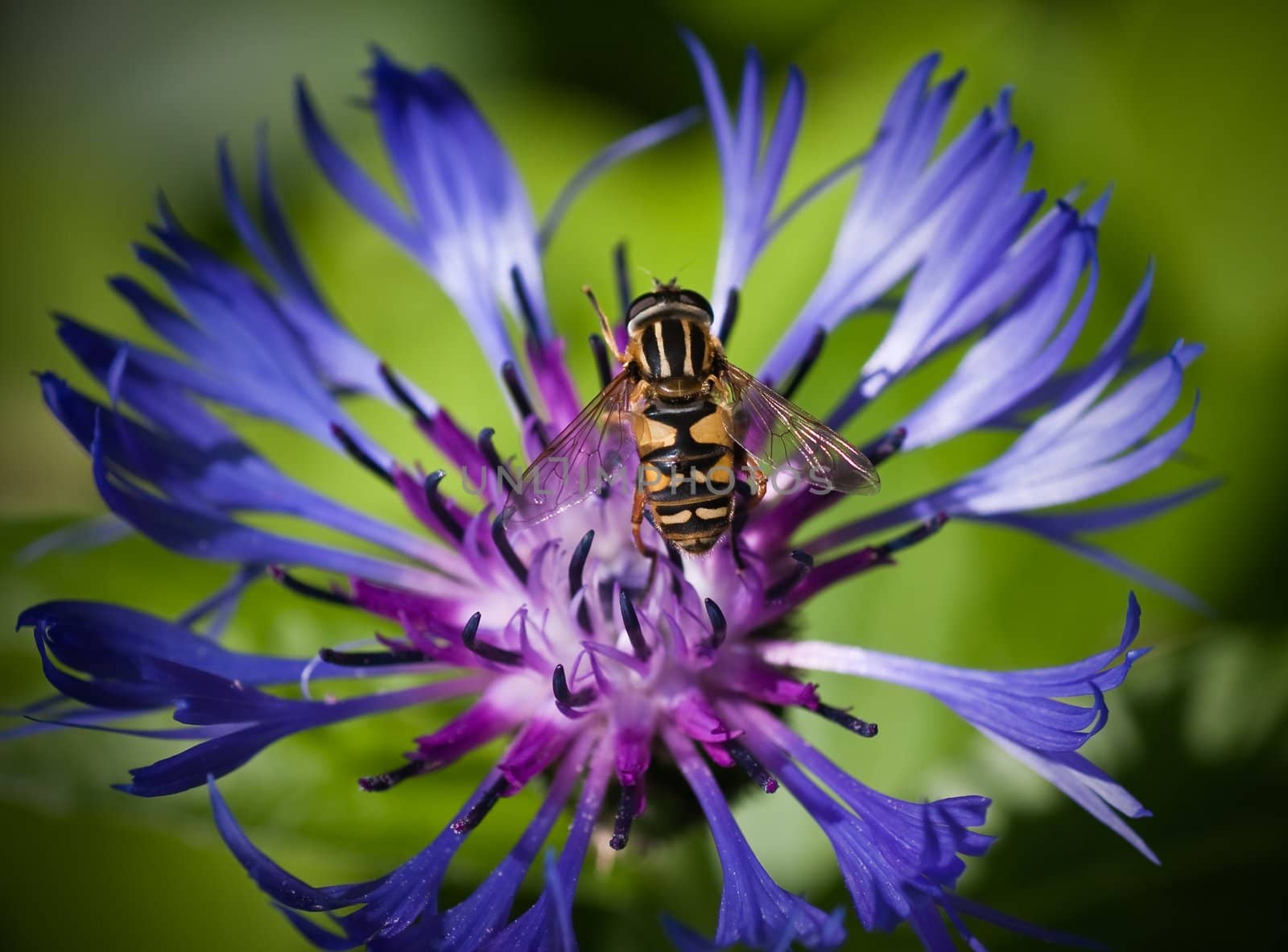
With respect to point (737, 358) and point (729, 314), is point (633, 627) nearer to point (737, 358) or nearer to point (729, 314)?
point (729, 314)

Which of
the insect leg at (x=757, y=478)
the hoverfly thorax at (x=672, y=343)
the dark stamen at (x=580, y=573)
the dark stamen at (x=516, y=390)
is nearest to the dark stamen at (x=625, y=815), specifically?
the dark stamen at (x=580, y=573)

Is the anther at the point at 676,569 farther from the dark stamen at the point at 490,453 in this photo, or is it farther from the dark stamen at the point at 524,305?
the dark stamen at the point at 524,305

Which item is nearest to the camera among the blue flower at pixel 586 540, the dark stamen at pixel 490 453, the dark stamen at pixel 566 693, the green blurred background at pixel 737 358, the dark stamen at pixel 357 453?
the blue flower at pixel 586 540

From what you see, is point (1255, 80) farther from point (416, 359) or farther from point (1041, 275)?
point (416, 359)

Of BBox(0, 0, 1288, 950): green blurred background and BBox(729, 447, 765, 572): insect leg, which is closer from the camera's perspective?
BBox(729, 447, 765, 572): insect leg

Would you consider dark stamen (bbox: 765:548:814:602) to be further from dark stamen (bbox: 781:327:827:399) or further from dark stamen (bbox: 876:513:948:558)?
dark stamen (bbox: 781:327:827:399)

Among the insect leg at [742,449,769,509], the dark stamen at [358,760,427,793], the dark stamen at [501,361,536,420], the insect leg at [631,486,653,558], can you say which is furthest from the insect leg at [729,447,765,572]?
the dark stamen at [358,760,427,793]
